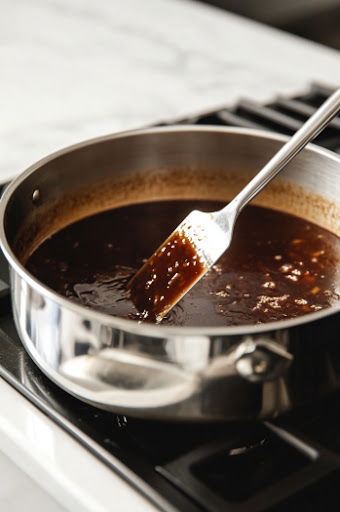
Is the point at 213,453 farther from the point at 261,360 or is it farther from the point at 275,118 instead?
the point at 275,118

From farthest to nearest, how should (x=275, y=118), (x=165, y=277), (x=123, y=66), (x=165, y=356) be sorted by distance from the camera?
(x=123, y=66) → (x=275, y=118) → (x=165, y=277) → (x=165, y=356)

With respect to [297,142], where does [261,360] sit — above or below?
below

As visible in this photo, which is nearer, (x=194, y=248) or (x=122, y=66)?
(x=194, y=248)

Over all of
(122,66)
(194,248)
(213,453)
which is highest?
(122,66)

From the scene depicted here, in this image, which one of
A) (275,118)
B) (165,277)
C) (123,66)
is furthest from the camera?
(123,66)

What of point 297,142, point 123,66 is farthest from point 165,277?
point 123,66

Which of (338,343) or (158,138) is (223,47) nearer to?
(158,138)

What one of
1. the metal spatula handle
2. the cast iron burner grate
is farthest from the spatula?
the cast iron burner grate
